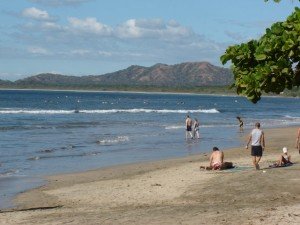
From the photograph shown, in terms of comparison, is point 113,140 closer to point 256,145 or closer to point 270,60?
point 256,145

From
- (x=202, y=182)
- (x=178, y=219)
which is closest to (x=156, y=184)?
(x=202, y=182)

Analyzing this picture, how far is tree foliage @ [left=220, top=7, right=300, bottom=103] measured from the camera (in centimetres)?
546

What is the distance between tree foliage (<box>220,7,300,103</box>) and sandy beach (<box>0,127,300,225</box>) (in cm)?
441

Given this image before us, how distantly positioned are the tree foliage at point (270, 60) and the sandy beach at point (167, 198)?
4411mm

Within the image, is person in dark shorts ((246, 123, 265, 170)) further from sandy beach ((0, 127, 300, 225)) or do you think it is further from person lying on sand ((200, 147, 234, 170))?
person lying on sand ((200, 147, 234, 170))

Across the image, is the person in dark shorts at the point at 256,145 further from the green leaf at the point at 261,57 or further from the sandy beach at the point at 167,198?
the green leaf at the point at 261,57

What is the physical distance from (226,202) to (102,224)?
10.7 feet

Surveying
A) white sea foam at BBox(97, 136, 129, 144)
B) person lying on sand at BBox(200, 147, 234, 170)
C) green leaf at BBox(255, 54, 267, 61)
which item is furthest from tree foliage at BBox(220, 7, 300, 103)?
white sea foam at BBox(97, 136, 129, 144)

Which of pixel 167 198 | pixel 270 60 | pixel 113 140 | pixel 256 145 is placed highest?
pixel 270 60

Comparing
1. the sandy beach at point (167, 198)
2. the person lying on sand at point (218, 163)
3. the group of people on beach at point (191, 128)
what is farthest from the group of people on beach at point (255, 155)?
the group of people on beach at point (191, 128)

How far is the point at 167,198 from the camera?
13617mm

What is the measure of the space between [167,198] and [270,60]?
840 cm

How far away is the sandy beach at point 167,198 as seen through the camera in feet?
34.4

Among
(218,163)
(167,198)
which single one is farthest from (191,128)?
(167,198)
